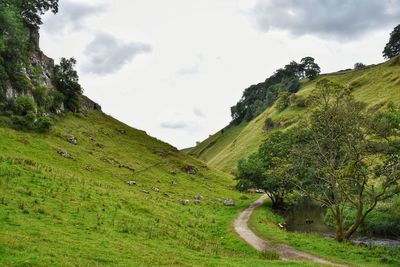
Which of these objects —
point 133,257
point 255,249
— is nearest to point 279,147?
point 255,249

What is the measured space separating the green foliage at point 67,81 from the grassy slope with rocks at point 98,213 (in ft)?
63.5

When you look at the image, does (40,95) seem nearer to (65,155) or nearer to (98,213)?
(65,155)

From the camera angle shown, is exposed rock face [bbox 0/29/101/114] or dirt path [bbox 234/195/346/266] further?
exposed rock face [bbox 0/29/101/114]

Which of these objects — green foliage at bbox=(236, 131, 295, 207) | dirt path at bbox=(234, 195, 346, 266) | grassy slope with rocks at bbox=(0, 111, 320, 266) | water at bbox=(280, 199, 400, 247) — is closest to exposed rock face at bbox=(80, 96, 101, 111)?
grassy slope with rocks at bbox=(0, 111, 320, 266)

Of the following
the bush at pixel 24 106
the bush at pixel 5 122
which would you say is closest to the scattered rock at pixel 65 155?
the bush at pixel 5 122

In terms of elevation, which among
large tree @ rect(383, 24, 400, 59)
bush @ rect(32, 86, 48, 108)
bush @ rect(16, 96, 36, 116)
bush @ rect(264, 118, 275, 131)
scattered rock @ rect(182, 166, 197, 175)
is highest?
large tree @ rect(383, 24, 400, 59)

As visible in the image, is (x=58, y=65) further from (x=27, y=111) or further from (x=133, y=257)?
(x=133, y=257)

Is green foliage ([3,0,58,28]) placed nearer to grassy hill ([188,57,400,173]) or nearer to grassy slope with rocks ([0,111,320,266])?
grassy slope with rocks ([0,111,320,266])

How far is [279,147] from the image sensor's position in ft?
275

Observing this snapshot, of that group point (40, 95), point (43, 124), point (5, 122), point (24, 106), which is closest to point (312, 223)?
point (43, 124)

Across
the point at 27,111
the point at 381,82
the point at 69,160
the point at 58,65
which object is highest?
the point at 381,82

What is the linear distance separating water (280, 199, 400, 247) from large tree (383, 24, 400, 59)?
456ft

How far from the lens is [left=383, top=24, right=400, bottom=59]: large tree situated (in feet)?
623

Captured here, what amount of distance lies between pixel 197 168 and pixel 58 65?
47.8 meters
